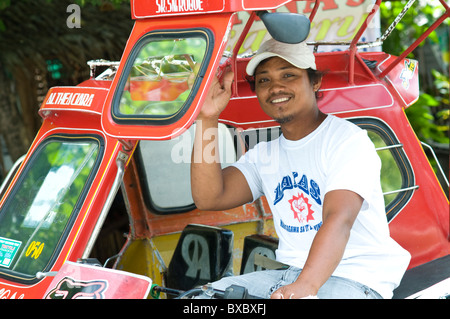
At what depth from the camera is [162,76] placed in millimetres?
2221

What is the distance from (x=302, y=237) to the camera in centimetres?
236

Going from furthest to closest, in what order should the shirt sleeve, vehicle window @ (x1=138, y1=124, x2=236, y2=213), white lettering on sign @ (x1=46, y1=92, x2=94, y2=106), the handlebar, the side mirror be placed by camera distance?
1. vehicle window @ (x1=138, y1=124, x2=236, y2=213)
2. white lettering on sign @ (x1=46, y1=92, x2=94, y2=106)
3. the shirt sleeve
4. the handlebar
5. the side mirror

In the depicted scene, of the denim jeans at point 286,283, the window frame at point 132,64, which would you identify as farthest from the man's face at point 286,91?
the denim jeans at point 286,283

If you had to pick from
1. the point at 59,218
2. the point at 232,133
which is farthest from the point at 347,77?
the point at 59,218

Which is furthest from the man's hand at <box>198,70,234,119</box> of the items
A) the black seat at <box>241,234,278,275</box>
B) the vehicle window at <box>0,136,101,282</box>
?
the black seat at <box>241,234,278,275</box>

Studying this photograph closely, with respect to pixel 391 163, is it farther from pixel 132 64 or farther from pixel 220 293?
pixel 132 64

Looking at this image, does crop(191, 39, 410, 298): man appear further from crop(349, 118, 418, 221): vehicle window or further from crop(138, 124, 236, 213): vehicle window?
crop(138, 124, 236, 213): vehicle window

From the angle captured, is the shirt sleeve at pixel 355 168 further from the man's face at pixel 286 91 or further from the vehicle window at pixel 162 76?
the vehicle window at pixel 162 76

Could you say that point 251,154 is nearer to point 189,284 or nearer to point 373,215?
point 373,215

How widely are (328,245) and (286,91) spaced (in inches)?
25.8

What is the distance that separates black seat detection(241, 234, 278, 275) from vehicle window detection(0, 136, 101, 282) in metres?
0.87

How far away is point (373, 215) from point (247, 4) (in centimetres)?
90

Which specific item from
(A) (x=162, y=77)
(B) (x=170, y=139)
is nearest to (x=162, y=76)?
(A) (x=162, y=77)

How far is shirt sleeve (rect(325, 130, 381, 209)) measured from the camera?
6.82 ft
